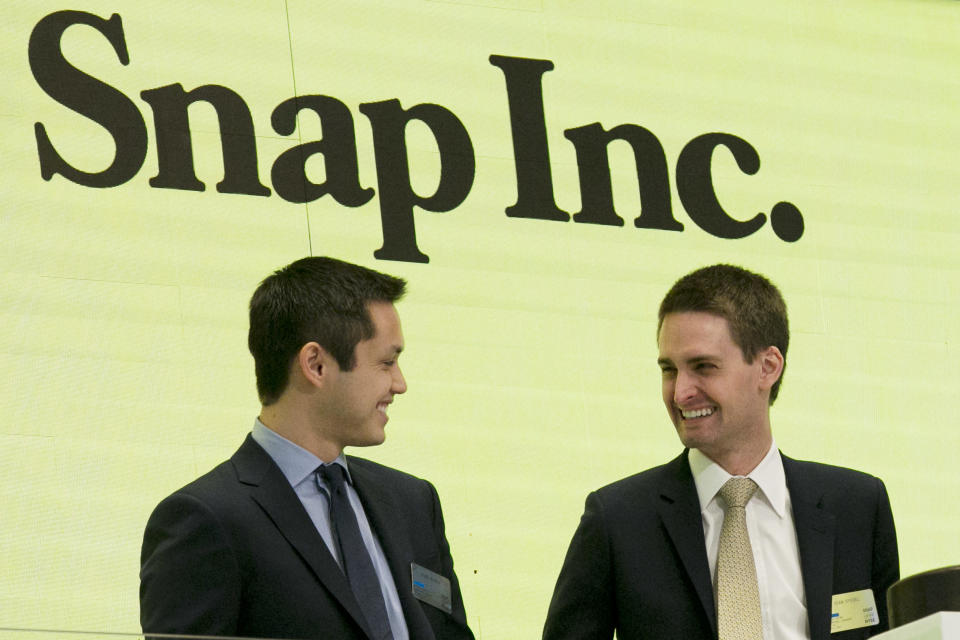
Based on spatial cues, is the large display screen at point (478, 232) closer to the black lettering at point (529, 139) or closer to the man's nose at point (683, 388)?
the black lettering at point (529, 139)

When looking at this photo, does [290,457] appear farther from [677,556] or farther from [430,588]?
[677,556]

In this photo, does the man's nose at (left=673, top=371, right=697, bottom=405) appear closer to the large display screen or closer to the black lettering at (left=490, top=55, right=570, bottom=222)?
the large display screen

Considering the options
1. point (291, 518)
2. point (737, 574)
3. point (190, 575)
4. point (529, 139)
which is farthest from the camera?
point (529, 139)

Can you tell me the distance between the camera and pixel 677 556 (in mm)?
3451

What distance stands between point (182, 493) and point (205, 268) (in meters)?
1.89

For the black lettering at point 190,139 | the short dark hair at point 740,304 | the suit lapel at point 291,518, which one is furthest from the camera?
the black lettering at point 190,139

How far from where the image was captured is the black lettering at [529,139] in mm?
5297

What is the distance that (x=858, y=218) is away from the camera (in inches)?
225

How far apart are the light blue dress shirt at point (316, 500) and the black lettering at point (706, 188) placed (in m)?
2.58

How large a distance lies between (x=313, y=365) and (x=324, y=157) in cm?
189

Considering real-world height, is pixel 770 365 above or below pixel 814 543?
above

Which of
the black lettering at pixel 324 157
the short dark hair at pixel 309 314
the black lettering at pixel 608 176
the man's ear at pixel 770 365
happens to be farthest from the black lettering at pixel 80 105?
the man's ear at pixel 770 365

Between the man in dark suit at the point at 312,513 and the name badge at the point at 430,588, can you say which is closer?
the man in dark suit at the point at 312,513

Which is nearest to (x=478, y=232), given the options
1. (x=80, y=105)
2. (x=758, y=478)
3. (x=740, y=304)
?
(x=80, y=105)
